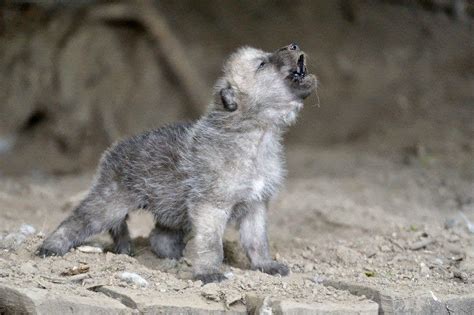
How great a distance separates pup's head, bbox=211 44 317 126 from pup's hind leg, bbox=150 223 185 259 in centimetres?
111

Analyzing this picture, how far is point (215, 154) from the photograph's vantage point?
5734 mm

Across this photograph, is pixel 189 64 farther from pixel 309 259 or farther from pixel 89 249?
pixel 89 249

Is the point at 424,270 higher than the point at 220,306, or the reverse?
the point at 424,270

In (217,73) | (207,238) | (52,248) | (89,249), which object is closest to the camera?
(207,238)

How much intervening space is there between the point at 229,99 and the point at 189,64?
281 inches

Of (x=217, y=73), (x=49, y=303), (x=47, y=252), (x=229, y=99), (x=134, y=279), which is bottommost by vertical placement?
(x=49, y=303)

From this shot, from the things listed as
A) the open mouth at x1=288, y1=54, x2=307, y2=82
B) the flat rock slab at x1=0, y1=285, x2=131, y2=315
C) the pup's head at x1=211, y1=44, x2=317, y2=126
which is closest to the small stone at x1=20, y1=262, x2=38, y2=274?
the flat rock slab at x1=0, y1=285, x2=131, y2=315

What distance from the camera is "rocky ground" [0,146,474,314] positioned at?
4.86 m

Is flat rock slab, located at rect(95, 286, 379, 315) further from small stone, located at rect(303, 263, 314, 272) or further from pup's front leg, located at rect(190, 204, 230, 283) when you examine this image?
small stone, located at rect(303, 263, 314, 272)

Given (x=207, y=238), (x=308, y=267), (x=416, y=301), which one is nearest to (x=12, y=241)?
(x=207, y=238)

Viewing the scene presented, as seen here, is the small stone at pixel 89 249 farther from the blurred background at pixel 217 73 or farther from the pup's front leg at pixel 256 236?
the blurred background at pixel 217 73

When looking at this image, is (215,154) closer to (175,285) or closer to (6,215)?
(175,285)

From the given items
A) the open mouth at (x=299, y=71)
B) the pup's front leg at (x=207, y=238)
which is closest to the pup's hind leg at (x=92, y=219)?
the pup's front leg at (x=207, y=238)

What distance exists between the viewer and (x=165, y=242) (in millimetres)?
6410
